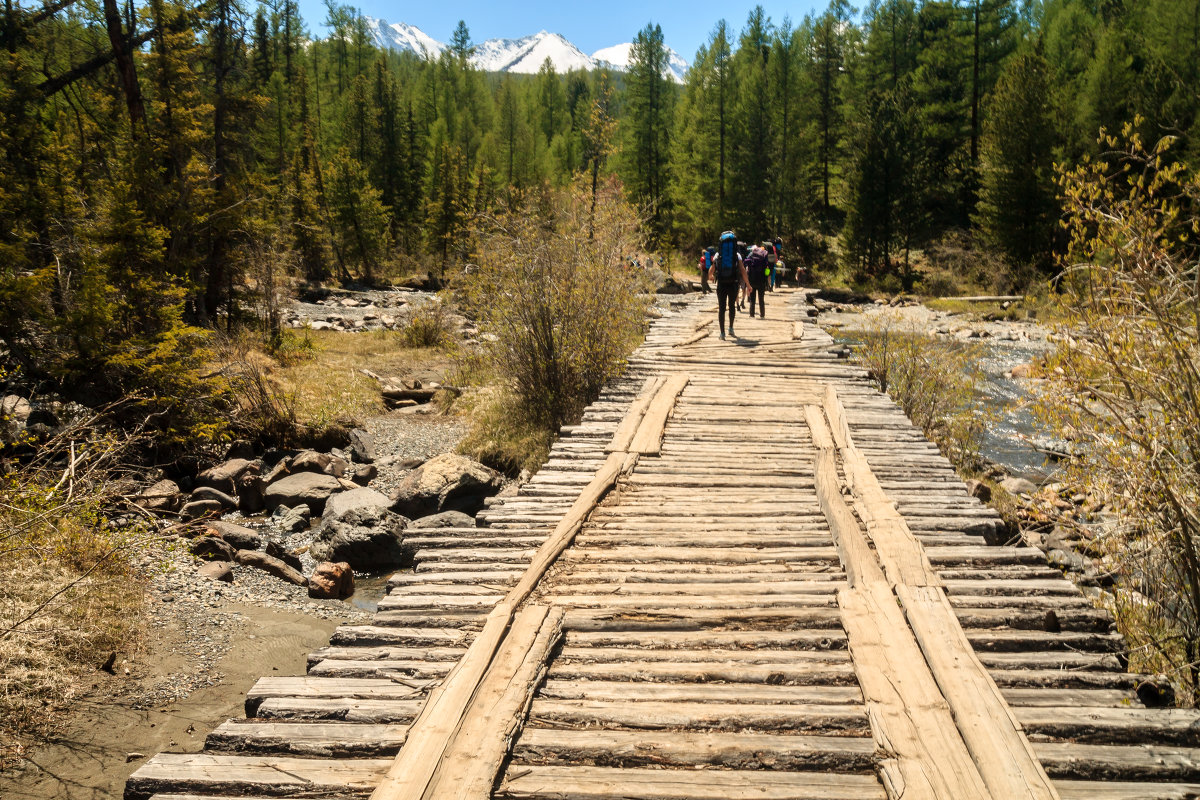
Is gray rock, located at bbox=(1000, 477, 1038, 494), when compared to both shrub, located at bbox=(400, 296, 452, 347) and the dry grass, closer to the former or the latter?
the dry grass

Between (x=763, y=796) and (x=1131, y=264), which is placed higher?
(x=1131, y=264)

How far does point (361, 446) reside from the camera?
1347cm

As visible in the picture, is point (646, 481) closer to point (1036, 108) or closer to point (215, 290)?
point (215, 290)

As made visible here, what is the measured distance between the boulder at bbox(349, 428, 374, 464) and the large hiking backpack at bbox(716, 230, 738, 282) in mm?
6533

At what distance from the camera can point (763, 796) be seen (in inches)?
114

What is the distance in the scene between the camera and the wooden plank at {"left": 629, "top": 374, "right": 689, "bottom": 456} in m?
7.19

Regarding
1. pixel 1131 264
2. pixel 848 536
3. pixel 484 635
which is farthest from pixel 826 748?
pixel 1131 264

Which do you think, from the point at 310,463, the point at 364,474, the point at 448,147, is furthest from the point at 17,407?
the point at 448,147

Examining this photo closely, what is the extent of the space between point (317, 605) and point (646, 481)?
4264 mm

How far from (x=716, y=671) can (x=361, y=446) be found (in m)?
10.8

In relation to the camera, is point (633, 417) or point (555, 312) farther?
point (555, 312)

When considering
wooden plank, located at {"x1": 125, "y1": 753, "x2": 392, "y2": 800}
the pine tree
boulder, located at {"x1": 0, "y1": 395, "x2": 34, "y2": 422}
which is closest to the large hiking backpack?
wooden plank, located at {"x1": 125, "y1": 753, "x2": 392, "y2": 800}

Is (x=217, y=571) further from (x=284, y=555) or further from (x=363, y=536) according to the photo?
(x=363, y=536)

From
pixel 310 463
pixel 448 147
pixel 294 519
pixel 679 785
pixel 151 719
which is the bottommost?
pixel 151 719
